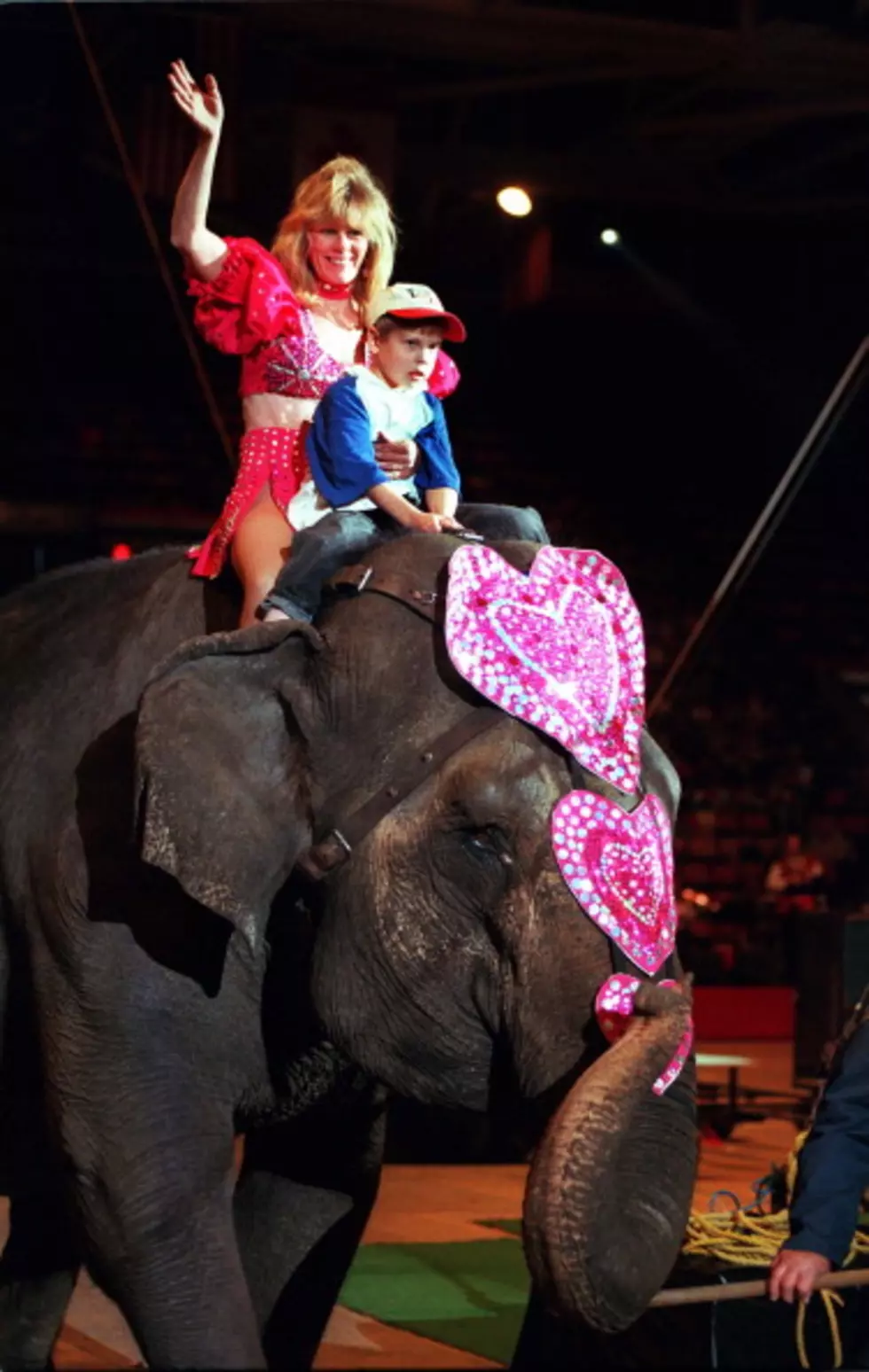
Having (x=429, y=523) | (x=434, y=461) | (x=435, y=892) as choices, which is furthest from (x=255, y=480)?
(x=435, y=892)

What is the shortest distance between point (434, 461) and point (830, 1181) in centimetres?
116

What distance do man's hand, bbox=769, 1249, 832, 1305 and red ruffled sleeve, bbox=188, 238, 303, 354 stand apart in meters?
1.53

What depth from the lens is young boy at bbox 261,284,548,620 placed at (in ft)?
10.1

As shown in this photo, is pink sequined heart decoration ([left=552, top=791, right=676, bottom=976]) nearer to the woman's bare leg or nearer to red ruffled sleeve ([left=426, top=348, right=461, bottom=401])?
the woman's bare leg

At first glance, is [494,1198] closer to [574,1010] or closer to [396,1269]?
[396,1269]

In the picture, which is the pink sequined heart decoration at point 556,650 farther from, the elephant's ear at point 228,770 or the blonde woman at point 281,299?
the blonde woman at point 281,299

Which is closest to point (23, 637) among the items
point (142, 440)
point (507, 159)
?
point (507, 159)

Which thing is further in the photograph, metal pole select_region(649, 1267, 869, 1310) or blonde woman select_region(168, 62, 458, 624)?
blonde woman select_region(168, 62, 458, 624)

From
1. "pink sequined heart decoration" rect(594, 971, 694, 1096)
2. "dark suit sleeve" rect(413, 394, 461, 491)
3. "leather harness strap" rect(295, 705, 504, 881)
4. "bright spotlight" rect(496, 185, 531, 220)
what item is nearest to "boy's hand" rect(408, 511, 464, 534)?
"dark suit sleeve" rect(413, 394, 461, 491)

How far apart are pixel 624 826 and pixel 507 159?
911 cm

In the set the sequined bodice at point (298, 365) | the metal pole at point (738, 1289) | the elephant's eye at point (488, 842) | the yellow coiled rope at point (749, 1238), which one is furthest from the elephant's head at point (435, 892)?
the yellow coiled rope at point (749, 1238)

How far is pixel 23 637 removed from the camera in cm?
348

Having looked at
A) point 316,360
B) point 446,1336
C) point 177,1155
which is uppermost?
point 316,360

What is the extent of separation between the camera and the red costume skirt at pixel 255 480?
3.29 m
